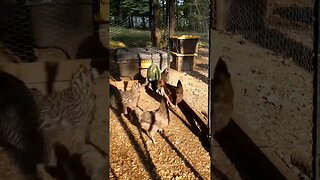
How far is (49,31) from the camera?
1.04 metres

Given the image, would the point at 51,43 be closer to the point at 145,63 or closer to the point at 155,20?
the point at 145,63

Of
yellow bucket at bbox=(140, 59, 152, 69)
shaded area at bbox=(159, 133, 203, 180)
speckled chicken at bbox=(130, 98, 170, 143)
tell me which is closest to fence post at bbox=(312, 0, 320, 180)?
shaded area at bbox=(159, 133, 203, 180)

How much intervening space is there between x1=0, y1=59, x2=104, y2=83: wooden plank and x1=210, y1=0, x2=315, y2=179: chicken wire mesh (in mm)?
550

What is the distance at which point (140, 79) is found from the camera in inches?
290

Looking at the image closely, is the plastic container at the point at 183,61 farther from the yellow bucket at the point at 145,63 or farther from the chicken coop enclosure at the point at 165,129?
the yellow bucket at the point at 145,63

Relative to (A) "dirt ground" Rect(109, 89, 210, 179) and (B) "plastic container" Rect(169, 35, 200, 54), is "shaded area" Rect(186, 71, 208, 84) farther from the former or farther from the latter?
(A) "dirt ground" Rect(109, 89, 210, 179)

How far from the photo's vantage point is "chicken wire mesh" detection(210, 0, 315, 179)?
1.21m

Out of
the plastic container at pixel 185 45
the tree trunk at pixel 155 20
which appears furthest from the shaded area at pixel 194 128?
the plastic container at pixel 185 45

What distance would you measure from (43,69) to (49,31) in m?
0.10

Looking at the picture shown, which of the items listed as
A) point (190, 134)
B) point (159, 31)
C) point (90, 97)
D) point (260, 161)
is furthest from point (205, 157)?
point (159, 31)

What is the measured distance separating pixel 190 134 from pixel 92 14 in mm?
3779

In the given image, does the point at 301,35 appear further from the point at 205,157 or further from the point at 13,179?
the point at 205,157

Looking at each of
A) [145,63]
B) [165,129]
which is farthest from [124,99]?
[145,63]

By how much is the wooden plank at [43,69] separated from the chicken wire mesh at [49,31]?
0.05 ft
